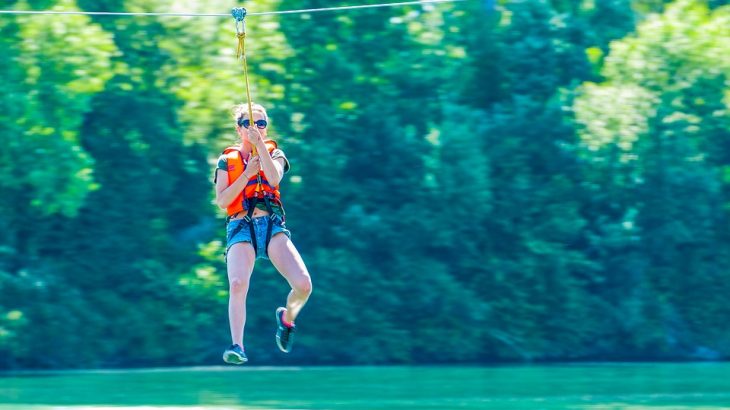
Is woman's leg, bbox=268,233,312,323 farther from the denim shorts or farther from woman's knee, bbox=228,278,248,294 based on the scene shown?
woman's knee, bbox=228,278,248,294

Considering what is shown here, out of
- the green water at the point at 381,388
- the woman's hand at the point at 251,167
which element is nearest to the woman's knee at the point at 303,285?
the woman's hand at the point at 251,167

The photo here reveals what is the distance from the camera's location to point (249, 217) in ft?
28.3

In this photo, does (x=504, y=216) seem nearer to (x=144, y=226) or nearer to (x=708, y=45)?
(x=708, y=45)

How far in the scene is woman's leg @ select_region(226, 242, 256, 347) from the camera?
8.51 m

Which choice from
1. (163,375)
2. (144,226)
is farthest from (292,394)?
(144,226)

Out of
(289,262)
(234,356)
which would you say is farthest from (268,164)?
(234,356)

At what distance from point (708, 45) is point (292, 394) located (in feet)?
30.2

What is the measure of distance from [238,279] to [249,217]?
41cm

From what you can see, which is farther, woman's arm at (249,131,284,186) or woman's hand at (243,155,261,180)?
woman's hand at (243,155,261,180)

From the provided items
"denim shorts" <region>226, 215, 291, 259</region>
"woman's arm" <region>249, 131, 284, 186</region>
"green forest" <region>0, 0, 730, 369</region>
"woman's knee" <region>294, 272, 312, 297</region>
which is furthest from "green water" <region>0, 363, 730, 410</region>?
"woman's arm" <region>249, 131, 284, 186</region>

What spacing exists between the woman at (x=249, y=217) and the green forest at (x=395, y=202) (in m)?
11.1

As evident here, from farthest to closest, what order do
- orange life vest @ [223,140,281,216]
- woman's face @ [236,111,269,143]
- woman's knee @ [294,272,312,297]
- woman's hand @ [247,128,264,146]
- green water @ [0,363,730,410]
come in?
1. green water @ [0,363,730,410]
2. woman's knee @ [294,272,312,297]
3. orange life vest @ [223,140,281,216]
4. woman's face @ [236,111,269,143]
5. woman's hand @ [247,128,264,146]

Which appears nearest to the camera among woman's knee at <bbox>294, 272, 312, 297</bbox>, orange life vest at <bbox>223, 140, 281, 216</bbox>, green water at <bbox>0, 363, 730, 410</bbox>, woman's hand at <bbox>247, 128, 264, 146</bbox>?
woman's hand at <bbox>247, 128, 264, 146</bbox>

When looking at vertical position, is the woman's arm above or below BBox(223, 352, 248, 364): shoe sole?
above
